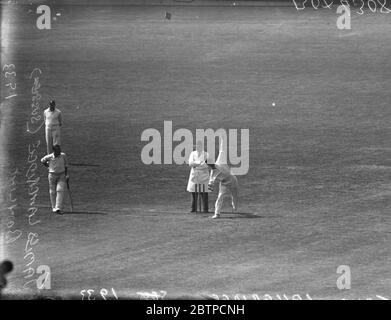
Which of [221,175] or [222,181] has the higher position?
[221,175]

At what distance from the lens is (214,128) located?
3878 centimetres

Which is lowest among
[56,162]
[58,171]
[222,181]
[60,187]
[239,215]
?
[239,215]

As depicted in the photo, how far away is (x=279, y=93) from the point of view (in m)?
Result: 43.1

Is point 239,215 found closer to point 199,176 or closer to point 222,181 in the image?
point 222,181

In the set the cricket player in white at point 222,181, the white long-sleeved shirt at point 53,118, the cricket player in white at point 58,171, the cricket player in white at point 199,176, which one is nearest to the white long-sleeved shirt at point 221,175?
the cricket player in white at point 222,181

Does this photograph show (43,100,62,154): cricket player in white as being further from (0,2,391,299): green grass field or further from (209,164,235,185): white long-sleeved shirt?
(209,164,235,185): white long-sleeved shirt

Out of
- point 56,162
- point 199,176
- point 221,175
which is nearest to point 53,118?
point 56,162

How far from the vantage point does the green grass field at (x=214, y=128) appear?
86.2 feet

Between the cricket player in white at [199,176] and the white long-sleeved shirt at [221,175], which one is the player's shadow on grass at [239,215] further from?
the white long-sleeved shirt at [221,175]

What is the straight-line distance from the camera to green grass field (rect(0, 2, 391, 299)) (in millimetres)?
26281

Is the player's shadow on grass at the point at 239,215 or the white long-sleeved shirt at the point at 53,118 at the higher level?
the white long-sleeved shirt at the point at 53,118

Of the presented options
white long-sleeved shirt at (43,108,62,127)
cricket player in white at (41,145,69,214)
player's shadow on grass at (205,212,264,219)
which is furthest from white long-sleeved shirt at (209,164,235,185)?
white long-sleeved shirt at (43,108,62,127)
